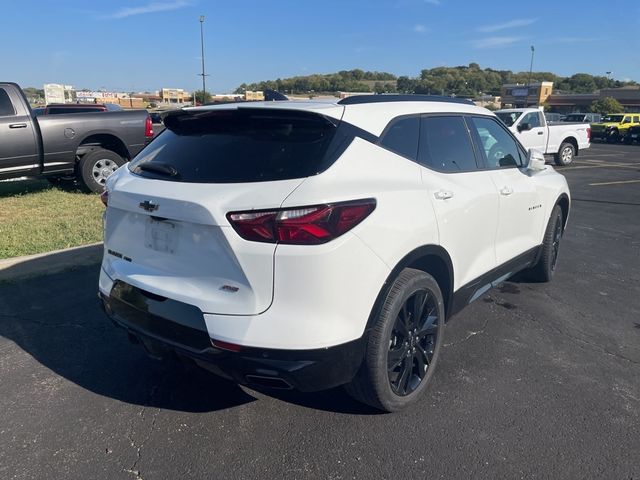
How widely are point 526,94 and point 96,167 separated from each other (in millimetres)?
58597

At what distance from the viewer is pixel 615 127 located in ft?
102

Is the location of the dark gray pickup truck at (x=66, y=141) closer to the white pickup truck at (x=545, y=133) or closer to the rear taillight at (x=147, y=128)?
the rear taillight at (x=147, y=128)

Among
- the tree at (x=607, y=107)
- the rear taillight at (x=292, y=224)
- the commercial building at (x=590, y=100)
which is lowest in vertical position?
the rear taillight at (x=292, y=224)

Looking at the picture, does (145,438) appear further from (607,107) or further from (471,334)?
(607,107)

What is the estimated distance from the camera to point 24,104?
27.4 ft

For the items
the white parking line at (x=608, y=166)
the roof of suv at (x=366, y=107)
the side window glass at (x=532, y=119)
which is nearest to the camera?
the roof of suv at (x=366, y=107)

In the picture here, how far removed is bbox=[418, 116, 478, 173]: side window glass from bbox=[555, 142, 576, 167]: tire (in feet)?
48.9

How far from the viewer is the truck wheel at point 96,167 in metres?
8.92

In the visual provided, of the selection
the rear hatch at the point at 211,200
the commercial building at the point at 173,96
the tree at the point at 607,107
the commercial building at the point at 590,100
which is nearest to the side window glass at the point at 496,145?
the rear hatch at the point at 211,200

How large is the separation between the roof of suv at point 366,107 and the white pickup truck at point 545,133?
11893mm

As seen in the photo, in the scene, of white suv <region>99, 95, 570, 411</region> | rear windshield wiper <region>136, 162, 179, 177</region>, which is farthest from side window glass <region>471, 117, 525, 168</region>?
rear windshield wiper <region>136, 162, 179, 177</region>

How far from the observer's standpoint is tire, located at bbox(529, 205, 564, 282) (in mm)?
4902

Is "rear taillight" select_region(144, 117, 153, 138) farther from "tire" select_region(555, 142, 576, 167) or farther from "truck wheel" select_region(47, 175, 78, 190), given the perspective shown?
"tire" select_region(555, 142, 576, 167)

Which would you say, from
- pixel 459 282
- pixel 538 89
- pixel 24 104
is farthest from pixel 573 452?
pixel 538 89
